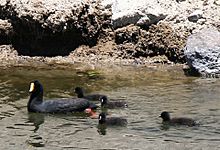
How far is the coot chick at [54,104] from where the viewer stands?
45.2ft

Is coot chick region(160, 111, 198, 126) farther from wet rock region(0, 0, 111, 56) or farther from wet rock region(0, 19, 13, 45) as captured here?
wet rock region(0, 19, 13, 45)

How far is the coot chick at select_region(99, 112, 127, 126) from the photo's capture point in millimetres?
12523

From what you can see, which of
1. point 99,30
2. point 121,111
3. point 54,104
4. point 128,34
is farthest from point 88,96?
point 99,30

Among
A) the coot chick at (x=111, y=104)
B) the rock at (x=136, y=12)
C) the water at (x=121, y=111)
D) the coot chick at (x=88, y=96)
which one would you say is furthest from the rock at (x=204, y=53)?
the coot chick at (x=111, y=104)

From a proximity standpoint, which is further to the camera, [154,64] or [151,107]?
[154,64]

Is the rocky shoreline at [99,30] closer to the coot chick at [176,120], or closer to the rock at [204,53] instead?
the rock at [204,53]

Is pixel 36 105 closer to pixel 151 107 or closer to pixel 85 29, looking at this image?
pixel 151 107

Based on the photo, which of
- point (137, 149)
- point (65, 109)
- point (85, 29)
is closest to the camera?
point (137, 149)

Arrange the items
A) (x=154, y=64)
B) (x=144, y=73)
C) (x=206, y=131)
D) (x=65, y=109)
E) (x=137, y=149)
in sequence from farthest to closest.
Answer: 1. (x=154, y=64)
2. (x=144, y=73)
3. (x=65, y=109)
4. (x=206, y=131)
5. (x=137, y=149)

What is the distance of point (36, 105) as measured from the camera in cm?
1388

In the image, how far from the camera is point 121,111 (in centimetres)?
1366

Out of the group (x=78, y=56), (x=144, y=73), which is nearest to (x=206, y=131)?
(x=144, y=73)

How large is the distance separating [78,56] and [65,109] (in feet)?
21.4

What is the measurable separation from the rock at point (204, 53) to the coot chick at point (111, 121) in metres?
5.47
